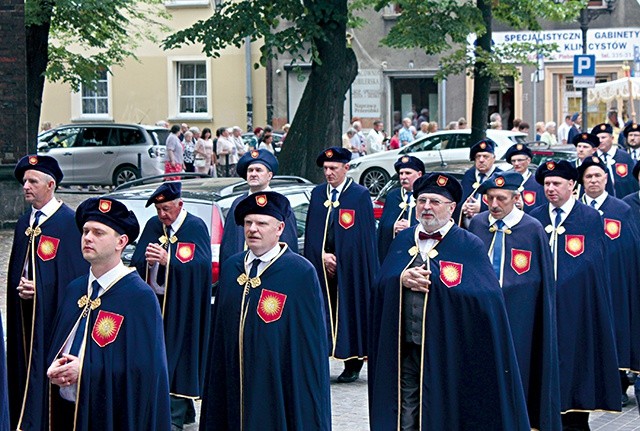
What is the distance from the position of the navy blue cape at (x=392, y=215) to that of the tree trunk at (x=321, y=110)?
26.0ft

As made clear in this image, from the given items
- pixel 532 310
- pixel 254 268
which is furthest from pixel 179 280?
pixel 254 268

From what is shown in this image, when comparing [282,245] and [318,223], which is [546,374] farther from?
[318,223]

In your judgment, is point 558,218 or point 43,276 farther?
point 558,218

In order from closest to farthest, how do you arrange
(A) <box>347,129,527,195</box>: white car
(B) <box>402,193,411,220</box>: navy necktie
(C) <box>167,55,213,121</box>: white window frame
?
(B) <box>402,193,411,220</box>: navy necktie
(A) <box>347,129,527,195</box>: white car
(C) <box>167,55,213,121</box>: white window frame

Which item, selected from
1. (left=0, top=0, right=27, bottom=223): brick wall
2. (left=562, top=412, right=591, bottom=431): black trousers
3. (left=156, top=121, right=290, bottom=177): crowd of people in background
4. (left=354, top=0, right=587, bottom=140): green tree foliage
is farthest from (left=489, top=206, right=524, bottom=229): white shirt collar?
Result: (left=156, top=121, right=290, bottom=177): crowd of people in background

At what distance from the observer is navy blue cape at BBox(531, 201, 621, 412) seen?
10133 millimetres

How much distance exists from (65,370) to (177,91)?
36.0 meters

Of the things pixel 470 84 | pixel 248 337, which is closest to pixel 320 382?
pixel 248 337

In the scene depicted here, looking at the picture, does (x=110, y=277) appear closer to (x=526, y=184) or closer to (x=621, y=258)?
(x=621, y=258)

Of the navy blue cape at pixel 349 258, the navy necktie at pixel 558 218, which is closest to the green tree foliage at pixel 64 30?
the navy blue cape at pixel 349 258

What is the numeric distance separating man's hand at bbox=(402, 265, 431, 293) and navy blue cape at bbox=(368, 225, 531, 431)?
5 centimetres

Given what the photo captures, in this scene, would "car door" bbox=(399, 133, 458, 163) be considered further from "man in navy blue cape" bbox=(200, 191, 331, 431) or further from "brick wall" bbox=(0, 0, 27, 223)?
"man in navy blue cape" bbox=(200, 191, 331, 431)

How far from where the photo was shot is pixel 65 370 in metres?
6.35

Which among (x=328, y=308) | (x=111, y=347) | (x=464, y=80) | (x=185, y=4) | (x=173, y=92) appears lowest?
(x=328, y=308)
